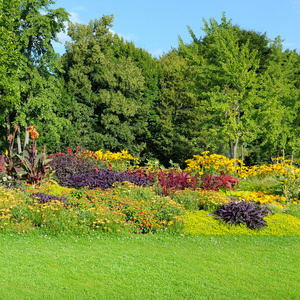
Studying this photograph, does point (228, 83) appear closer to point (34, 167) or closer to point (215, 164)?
point (215, 164)

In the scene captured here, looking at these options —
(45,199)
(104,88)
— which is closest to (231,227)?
(45,199)

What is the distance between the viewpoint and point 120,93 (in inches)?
918

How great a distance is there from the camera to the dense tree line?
63.9 ft

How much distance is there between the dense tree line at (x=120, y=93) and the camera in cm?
1948

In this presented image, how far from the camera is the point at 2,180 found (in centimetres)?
893

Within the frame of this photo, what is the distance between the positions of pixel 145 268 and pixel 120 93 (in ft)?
63.4

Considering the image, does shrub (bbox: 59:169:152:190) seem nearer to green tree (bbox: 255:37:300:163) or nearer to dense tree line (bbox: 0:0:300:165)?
dense tree line (bbox: 0:0:300:165)

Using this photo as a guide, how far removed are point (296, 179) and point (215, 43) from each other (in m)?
10.0

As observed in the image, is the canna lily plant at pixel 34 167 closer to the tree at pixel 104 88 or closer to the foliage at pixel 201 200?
the foliage at pixel 201 200

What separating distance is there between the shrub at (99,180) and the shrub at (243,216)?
3.11 meters

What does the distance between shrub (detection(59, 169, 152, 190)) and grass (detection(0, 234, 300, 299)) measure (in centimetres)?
351

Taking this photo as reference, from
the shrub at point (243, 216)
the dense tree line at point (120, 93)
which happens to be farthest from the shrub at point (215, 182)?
the dense tree line at point (120, 93)

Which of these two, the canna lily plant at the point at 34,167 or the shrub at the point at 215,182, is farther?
the shrub at the point at 215,182

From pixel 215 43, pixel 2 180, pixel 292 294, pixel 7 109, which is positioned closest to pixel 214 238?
pixel 292 294
